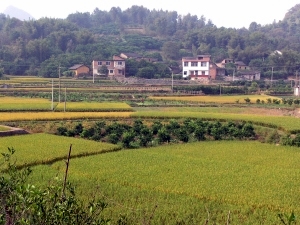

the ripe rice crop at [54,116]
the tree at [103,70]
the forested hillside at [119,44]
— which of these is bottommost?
the ripe rice crop at [54,116]

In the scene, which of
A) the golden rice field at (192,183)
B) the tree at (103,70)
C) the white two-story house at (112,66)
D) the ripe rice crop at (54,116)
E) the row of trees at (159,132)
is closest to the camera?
the golden rice field at (192,183)

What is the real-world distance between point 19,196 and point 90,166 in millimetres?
9095

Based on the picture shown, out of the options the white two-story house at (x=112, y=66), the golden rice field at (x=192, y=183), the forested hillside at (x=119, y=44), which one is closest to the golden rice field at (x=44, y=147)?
the golden rice field at (x=192, y=183)

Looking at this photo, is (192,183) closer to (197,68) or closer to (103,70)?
(103,70)

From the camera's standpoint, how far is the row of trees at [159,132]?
750 inches

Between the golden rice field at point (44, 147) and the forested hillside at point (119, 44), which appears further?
the forested hillside at point (119, 44)

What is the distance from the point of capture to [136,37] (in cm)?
9606

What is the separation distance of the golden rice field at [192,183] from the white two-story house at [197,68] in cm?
4469

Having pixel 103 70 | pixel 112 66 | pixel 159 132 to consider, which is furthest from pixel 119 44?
pixel 159 132

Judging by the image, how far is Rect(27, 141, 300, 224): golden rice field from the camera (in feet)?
27.6

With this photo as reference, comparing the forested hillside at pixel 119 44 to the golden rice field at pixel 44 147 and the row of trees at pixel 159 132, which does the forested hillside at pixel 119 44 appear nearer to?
the row of trees at pixel 159 132

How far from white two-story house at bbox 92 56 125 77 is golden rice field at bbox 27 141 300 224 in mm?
44723

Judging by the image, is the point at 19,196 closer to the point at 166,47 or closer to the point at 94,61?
the point at 94,61

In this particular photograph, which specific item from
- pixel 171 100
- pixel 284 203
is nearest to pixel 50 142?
pixel 284 203
